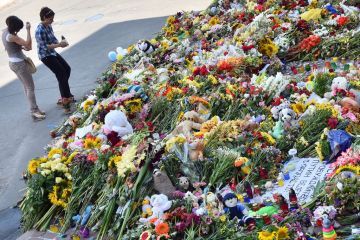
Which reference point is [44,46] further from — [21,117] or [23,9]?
[23,9]

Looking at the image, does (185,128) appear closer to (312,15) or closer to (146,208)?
(146,208)

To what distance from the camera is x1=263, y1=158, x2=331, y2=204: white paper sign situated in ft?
15.6

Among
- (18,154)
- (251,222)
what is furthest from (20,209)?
(251,222)

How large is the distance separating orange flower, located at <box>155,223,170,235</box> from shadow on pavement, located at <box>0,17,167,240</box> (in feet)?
6.36

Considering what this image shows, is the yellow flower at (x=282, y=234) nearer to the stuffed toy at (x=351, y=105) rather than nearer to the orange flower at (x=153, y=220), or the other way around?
the orange flower at (x=153, y=220)

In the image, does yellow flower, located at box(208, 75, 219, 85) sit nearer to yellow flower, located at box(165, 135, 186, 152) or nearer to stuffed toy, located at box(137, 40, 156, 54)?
yellow flower, located at box(165, 135, 186, 152)

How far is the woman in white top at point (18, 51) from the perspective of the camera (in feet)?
26.3

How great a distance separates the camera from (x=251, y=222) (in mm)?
4199

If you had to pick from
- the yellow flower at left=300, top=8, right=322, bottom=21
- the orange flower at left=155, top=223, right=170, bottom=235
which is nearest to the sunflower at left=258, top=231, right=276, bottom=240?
the orange flower at left=155, top=223, right=170, bottom=235

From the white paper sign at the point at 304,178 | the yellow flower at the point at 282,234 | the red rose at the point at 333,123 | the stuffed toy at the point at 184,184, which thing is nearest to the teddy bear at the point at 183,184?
the stuffed toy at the point at 184,184

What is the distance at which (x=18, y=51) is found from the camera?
824cm

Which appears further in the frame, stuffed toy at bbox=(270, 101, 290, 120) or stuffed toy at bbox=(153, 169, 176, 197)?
stuffed toy at bbox=(270, 101, 290, 120)

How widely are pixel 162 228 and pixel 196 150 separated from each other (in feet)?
3.78

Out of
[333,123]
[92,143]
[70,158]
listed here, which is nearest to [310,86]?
[333,123]
